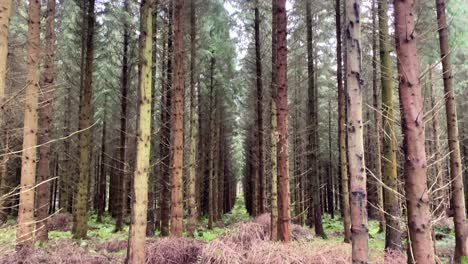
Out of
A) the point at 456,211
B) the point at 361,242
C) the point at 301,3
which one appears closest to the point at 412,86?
the point at 361,242

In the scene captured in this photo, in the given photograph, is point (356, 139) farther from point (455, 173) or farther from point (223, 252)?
point (455, 173)

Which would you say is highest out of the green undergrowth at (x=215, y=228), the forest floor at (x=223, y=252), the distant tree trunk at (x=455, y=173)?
the distant tree trunk at (x=455, y=173)

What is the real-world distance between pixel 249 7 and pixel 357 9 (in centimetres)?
1164

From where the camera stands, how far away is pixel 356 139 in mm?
4555

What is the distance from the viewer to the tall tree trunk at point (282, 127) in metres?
8.34

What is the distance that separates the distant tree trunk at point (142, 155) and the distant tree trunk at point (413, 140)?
4.33 meters

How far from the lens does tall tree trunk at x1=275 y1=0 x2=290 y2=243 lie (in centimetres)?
834

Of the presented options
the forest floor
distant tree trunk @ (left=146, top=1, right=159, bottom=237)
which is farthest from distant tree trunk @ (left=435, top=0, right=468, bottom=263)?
distant tree trunk @ (left=146, top=1, right=159, bottom=237)

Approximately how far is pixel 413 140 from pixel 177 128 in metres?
6.93

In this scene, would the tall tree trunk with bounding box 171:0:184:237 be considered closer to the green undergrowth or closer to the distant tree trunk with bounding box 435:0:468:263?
the green undergrowth

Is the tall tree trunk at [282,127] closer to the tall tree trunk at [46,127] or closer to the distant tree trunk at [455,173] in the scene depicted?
the distant tree trunk at [455,173]

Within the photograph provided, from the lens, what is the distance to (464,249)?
339 inches

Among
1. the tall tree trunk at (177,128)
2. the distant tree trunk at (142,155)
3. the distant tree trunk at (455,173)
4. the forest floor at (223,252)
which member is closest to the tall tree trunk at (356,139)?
the forest floor at (223,252)

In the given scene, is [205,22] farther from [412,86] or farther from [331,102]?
[331,102]
